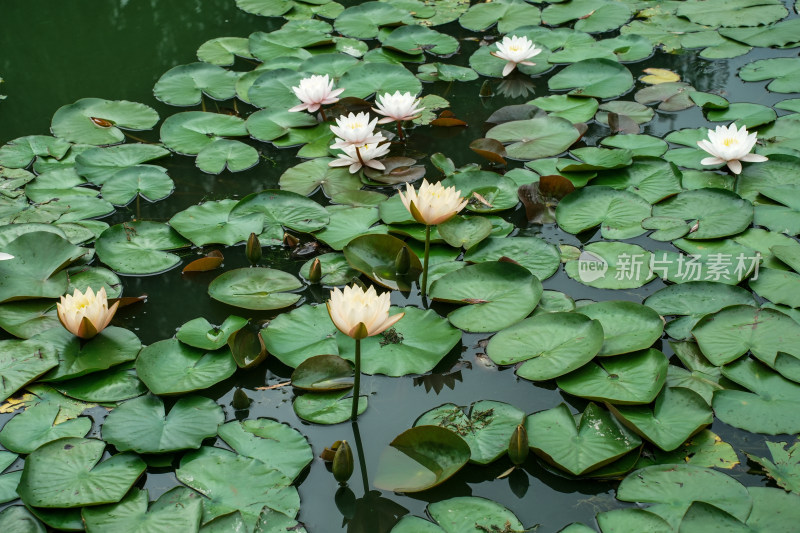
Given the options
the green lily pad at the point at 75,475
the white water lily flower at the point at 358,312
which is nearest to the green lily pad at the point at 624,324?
the white water lily flower at the point at 358,312

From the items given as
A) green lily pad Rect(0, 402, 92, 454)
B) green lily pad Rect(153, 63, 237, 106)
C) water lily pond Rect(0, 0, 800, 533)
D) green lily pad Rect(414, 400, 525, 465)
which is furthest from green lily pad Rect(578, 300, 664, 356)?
green lily pad Rect(153, 63, 237, 106)

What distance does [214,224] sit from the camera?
3.11 metres

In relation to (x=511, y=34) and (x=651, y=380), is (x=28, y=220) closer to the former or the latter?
(x=651, y=380)

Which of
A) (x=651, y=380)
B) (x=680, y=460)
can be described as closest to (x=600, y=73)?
(x=651, y=380)

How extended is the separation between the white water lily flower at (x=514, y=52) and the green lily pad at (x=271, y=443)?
2.75m

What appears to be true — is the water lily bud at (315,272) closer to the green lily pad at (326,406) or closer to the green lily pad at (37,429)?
the green lily pad at (326,406)

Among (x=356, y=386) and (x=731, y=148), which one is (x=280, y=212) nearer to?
(x=356, y=386)

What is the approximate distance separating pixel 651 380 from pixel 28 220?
267 cm

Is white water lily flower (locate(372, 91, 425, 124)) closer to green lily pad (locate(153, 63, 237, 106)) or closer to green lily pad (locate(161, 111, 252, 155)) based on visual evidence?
green lily pad (locate(161, 111, 252, 155))

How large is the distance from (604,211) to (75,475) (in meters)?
2.25

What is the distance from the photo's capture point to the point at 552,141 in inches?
141

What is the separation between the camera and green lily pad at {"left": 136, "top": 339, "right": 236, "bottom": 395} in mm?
2322

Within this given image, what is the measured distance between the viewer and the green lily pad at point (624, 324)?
7.70 feet

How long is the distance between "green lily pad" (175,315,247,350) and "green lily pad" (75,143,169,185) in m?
1.26
